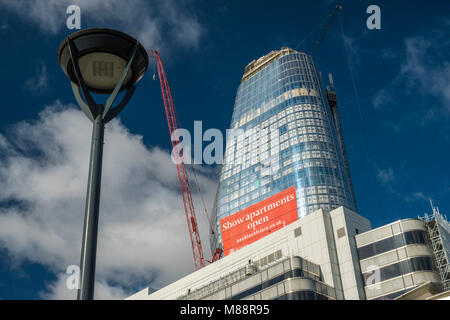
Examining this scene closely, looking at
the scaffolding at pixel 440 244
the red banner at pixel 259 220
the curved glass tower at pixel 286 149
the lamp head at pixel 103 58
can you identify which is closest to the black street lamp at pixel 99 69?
the lamp head at pixel 103 58

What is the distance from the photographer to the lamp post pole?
54.8 ft

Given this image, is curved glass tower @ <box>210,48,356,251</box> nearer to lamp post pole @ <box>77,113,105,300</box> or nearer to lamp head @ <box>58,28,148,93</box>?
lamp head @ <box>58,28,148,93</box>

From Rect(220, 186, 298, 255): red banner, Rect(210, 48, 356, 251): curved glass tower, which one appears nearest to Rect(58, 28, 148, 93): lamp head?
Rect(220, 186, 298, 255): red banner

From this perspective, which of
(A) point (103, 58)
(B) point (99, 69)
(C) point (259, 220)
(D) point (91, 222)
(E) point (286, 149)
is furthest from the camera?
(E) point (286, 149)

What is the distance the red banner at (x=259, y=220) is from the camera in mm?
128750

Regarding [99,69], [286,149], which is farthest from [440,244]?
[286,149]

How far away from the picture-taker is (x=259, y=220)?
132 meters

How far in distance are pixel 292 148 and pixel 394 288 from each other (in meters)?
94.5

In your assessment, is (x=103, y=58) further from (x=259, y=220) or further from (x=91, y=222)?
(x=259, y=220)

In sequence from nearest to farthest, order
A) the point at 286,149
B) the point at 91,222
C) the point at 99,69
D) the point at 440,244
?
the point at 91,222 → the point at 99,69 → the point at 440,244 → the point at 286,149

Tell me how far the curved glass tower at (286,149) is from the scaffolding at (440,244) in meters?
71.1

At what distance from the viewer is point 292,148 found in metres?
161

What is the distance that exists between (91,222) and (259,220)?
11572 centimetres
